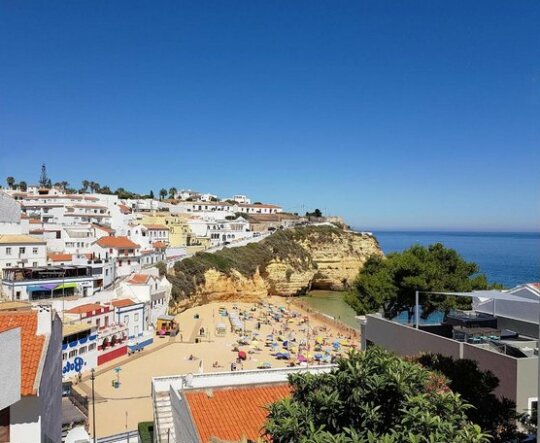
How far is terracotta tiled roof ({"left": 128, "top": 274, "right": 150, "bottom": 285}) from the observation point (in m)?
39.5

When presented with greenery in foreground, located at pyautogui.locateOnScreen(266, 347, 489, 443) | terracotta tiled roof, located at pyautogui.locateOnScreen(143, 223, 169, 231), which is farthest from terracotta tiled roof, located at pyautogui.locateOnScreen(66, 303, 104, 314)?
terracotta tiled roof, located at pyautogui.locateOnScreen(143, 223, 169, 231)

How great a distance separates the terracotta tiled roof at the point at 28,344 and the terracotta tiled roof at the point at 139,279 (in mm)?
29428

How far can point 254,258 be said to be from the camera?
2552 inches

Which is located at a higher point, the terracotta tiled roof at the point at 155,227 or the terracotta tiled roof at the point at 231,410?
the terracotta tiled roof at the point at 155,227

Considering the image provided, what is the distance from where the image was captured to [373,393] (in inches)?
267

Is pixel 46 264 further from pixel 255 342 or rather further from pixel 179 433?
pixel 179 433

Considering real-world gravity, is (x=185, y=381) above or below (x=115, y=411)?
above

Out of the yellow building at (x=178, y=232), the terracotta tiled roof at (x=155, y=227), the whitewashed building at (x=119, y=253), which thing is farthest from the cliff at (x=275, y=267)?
the terracotta tiled roof at (x=155, y=227)

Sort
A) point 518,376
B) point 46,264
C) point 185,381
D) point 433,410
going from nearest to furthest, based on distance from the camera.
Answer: point 433,410 < point 518,376 < point 185,381 < point 46,264

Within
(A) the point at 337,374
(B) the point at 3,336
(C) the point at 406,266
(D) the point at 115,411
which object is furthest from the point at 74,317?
(A) the point at 337,374

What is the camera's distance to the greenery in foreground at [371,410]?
604cm

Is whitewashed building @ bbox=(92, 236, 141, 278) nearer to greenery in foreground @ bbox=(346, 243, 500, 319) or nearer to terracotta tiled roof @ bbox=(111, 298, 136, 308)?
terracotta tiled roof @ bbox=(111, 298, 136, 308)

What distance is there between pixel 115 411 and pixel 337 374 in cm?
1874

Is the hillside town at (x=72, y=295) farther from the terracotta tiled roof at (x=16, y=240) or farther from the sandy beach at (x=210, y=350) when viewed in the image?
the sandy beach at (x=210, y=350)
